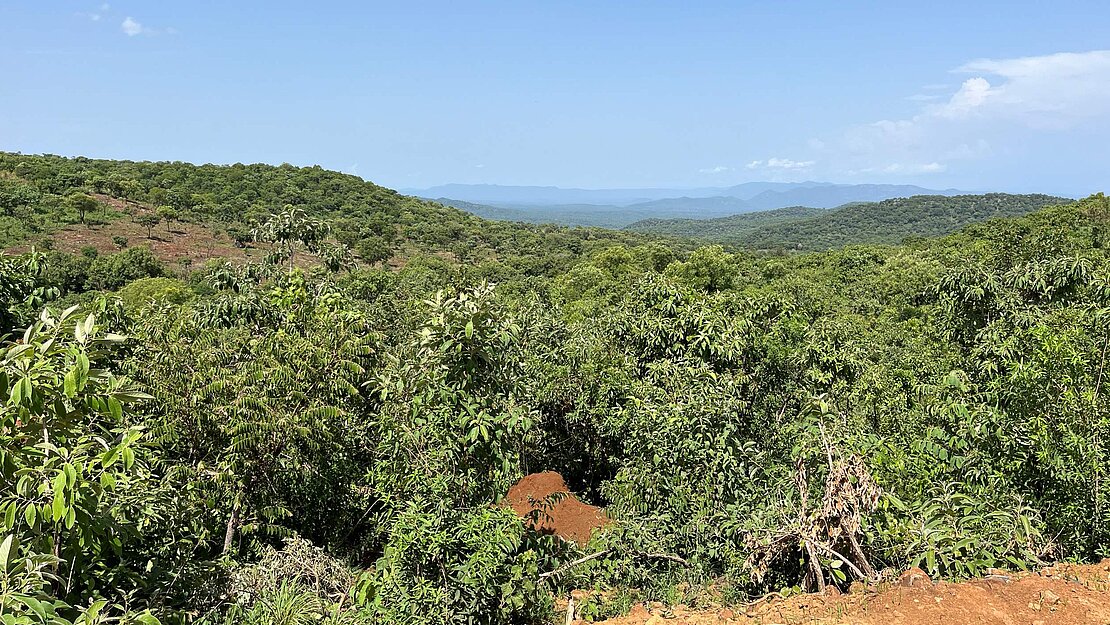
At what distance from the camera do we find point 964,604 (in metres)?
5.46

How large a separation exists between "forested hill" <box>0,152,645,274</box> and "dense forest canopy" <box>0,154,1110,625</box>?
25799 millimetres

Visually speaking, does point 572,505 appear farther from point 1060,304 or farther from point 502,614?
point 1060,304

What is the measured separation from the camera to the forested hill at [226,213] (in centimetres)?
4847

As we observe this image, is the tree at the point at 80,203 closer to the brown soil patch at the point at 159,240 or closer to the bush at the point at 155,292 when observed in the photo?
the brown soil patch at the point at 159,240

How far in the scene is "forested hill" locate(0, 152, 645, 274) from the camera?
159ft

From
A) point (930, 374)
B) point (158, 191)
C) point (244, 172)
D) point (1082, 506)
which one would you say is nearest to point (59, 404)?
point (1082, 506)

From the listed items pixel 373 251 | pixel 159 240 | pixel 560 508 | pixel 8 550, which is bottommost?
pixel 560 508

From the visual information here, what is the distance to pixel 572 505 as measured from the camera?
11.8 metres

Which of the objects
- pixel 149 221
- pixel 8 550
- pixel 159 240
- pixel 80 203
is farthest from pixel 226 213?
pixel 8 550

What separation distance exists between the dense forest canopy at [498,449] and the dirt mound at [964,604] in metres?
0.35

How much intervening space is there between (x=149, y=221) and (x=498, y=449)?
5879 cm

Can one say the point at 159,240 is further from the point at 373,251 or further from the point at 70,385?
the point at 70,385

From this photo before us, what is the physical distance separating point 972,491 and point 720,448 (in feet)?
9.20

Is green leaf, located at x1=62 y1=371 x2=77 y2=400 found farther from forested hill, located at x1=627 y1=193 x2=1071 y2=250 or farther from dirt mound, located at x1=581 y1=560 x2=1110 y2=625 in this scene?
forested hill, located at x1=627 y1=193 x2=1071 y2=250
